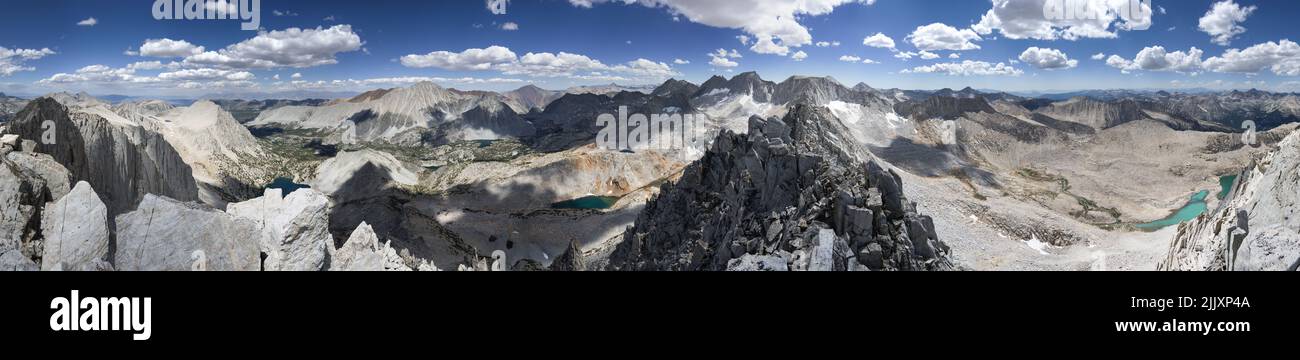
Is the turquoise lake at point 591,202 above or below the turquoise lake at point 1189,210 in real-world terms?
below

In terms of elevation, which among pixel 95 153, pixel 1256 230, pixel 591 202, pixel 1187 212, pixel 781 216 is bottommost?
pixel 591 202

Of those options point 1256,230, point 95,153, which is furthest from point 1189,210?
point 95,153

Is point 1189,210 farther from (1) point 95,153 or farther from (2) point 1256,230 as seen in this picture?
(1) point 95,153

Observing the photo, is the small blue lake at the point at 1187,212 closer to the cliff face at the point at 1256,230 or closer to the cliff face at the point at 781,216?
the cliff face at the point at 1256,230

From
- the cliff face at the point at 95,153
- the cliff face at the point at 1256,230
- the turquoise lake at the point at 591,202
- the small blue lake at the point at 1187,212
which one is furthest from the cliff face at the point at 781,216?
the turquoise lake at the point at 591,202

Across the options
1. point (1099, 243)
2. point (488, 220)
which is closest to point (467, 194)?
point (488, 220)
